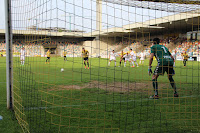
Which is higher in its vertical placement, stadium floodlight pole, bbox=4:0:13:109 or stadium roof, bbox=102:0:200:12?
stadium roof, bbox=102:0:200:12

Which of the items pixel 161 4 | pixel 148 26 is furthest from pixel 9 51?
pixel 161 4

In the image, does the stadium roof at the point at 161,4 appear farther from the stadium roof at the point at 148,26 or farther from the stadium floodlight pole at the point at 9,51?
the stadium floodlight pole at the point at 9,51

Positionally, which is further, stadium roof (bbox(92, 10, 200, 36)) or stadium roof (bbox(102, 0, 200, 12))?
stadium roof (bbox(102, 0, 200, 12))

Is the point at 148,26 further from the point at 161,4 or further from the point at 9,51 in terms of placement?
the point at 9,51

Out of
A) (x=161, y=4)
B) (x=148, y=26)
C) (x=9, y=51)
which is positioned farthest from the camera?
(x=161, y=4)

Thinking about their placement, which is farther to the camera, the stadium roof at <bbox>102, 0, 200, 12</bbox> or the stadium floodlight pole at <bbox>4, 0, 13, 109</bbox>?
the stadium roof at <bbox>102, 0, 200, 12</bbox>

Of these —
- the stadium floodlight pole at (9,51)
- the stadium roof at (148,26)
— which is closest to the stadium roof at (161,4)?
the stadium roof at (148,26)

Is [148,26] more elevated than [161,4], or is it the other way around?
[161,4]

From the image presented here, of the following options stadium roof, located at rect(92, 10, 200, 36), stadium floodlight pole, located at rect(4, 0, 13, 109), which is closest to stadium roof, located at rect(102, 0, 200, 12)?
stadium roof, located at rect(92, 10, 200, 36)

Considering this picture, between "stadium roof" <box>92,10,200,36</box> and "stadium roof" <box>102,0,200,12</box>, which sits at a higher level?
"stadium roof" <box>102,0,200,12</box>

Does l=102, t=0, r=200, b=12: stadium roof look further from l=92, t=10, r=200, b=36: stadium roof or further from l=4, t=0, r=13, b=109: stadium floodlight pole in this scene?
l=4, t=0, r=13, b=109: stadium floodlight pole

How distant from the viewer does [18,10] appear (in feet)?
16.8

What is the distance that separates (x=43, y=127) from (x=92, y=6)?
2.43 meters

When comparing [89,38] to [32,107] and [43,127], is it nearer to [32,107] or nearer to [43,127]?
[43,127]
